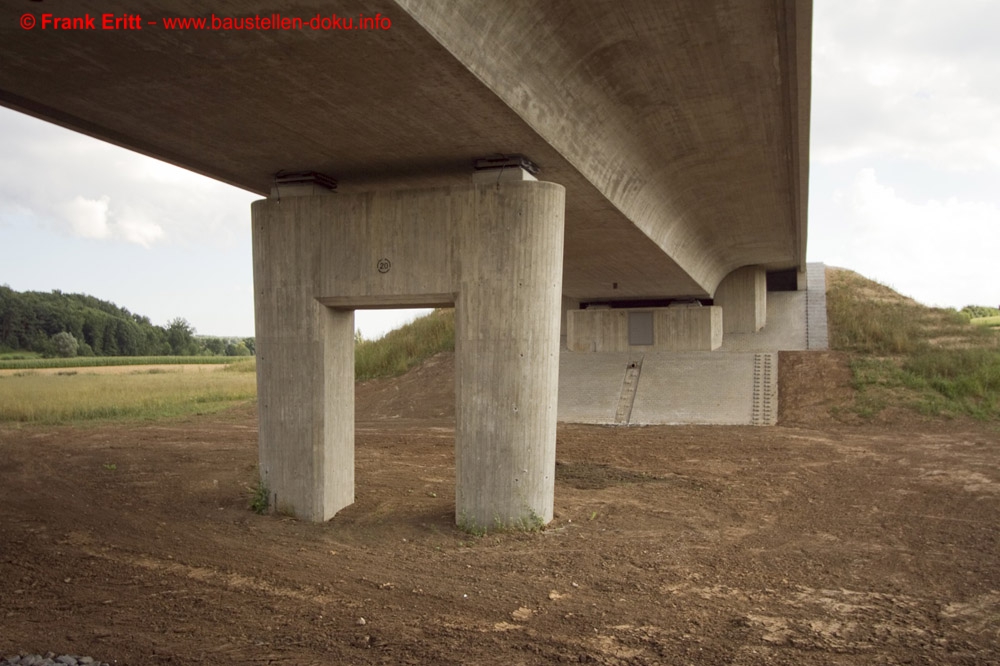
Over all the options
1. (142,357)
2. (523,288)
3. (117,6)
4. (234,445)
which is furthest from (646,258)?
(142,357)

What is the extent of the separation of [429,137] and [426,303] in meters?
2.22

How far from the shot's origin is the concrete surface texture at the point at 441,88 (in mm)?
5848

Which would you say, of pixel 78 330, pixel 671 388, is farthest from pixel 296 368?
pixel 78 330

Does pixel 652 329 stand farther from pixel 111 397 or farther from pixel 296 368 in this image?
pixel 111 397

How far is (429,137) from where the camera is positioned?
27.3 feet

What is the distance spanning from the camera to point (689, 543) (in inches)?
343

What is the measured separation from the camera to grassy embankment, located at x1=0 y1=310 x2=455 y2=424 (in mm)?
23484

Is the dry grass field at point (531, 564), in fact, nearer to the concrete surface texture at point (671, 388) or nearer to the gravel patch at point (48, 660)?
the gravel patch at point (48, 660)

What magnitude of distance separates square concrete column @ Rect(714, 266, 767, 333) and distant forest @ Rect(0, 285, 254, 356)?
40361 millimetres

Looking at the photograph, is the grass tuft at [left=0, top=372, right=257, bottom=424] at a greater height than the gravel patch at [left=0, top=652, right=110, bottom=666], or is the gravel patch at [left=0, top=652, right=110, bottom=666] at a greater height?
the grass tuft at [left=0, top=372, right=257, bottom=424]

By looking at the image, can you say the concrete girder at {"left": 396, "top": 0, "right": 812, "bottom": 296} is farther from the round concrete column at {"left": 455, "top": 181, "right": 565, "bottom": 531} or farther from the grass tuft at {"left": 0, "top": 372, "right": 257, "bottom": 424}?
the grass tuft at {"left": 0, "top": 372, "right": 257, "bottom": 424}

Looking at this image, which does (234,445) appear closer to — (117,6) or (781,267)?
(117,6)

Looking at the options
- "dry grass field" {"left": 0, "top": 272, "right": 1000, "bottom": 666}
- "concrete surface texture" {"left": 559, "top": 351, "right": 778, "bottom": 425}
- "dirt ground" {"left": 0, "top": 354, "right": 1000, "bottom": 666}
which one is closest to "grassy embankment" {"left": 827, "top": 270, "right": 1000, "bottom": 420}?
"concrete surface texture" {"left": 559, "top": 351, "right": 778, "bottom": 425}

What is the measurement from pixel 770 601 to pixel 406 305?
17.6 ft
